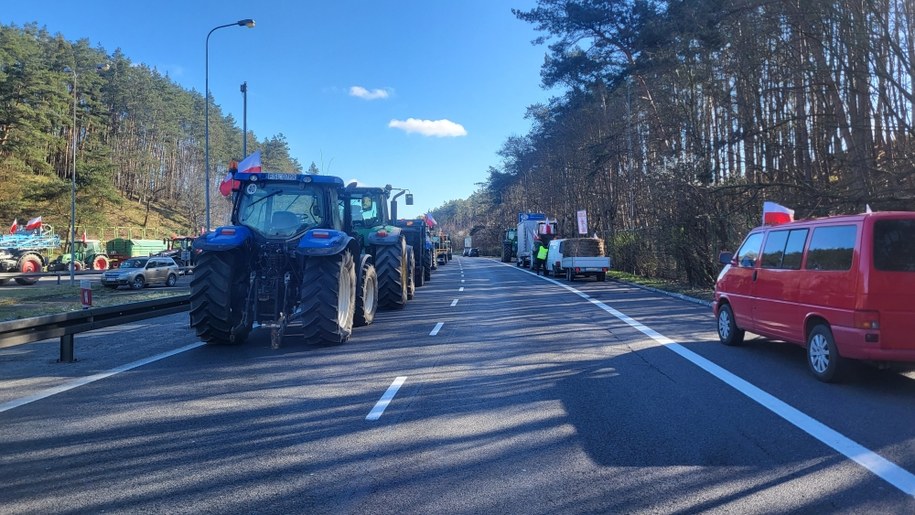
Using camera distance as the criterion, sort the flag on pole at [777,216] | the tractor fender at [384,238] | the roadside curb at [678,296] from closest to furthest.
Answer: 1. the flag on pole at [777,216]
2. the tractor fender at [384,238]
3. the roadside curb at [678,296]

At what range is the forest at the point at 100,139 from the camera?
54406 mm

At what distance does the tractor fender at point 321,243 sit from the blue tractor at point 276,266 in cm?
2

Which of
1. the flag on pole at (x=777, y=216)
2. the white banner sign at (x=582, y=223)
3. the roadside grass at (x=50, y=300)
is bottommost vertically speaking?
the roadside grass at (x=50, y=300)

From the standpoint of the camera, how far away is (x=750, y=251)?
983cm

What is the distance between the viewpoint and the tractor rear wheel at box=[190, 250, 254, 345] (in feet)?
32.8

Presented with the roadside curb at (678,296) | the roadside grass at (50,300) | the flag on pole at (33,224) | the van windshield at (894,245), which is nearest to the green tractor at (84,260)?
the flag on pole at (33,224)

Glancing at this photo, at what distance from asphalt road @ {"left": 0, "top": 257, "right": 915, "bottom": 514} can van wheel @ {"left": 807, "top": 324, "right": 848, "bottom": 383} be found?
0.16 metres

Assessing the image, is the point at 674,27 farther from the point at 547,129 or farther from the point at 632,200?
the point at 547,129

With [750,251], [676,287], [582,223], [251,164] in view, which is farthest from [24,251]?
[750,251]

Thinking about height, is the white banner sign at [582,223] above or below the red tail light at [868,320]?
above

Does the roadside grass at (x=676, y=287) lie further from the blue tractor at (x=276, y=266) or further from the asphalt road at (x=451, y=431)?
the blue tractor at (x=276, y=266)

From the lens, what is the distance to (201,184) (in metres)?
76.3

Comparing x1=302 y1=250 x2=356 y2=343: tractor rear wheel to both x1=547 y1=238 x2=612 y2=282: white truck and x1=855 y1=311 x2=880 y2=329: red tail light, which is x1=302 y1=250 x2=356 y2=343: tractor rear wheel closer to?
x1=855 y1=311 x2=880 y2=329: red tail light

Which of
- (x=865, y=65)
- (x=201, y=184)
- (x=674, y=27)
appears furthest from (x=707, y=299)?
(x=201, y=184)
